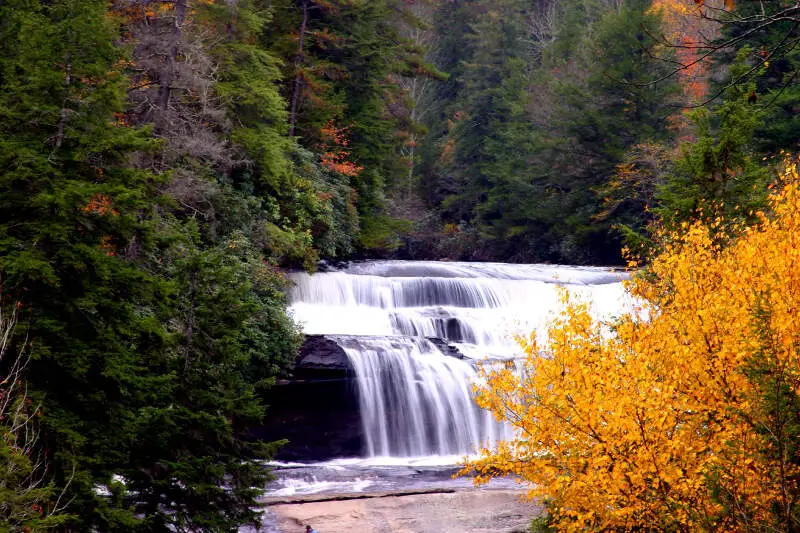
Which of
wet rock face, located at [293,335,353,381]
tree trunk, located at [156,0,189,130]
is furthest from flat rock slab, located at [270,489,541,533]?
tree trunk, located at [156,0,189,130]

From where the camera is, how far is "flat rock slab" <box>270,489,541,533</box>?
13.1 m

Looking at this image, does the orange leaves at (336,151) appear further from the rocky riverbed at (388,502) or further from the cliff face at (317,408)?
the rocky riverbed at (388,502)

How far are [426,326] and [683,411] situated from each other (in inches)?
562

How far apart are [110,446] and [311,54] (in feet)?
74.4

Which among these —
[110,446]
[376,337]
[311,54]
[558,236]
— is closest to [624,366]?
[110,446]

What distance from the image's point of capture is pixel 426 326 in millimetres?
22953

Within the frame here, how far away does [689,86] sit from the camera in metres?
43.8

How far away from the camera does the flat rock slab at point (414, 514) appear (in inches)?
518

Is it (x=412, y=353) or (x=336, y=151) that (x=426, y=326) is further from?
(x=336, y=151)

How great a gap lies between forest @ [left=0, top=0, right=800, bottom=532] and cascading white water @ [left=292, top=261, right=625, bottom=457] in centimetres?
179

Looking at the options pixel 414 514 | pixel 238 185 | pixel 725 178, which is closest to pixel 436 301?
pixel 238 185

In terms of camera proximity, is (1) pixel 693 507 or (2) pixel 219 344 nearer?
(1) pixel 693 507

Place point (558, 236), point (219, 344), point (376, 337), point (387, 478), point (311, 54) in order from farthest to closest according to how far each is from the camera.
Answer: point (558, 236) < point (311, 54) < point (376, 337) < point (387, 478) < point (219, 344)

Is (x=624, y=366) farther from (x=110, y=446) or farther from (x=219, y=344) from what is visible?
(x=110, y=446)
